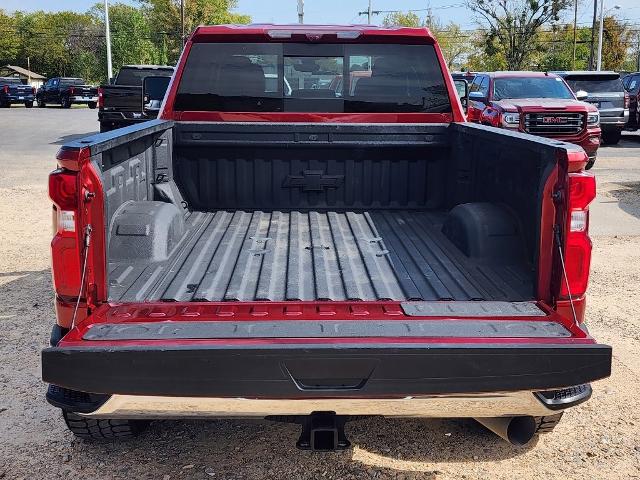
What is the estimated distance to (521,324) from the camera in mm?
2799

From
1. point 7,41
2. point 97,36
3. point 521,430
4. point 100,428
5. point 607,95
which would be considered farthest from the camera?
point 7,41

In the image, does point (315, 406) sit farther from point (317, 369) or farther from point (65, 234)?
point (65, 234)

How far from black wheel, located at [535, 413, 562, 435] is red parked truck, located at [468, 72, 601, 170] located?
9.84 metres

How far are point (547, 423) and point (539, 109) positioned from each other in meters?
10.8

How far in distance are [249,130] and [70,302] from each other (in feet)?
6.90

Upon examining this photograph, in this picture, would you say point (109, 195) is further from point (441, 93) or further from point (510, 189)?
point (441, 93)

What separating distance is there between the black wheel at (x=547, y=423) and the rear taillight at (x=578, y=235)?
2.34 feet

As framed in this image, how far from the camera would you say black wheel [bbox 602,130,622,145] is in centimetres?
1866

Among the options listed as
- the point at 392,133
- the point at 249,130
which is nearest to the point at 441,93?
the point at 392,133

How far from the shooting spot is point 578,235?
9.57ft

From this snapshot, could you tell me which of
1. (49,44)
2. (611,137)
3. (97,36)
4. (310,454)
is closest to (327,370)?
(310,454)

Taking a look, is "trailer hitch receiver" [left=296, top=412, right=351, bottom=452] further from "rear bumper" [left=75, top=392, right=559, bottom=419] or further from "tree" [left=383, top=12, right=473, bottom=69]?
"tree" [left=383, top=12, right=473, bottom=69]

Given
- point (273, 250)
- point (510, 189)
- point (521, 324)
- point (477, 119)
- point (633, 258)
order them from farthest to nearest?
point (477, 119) → point (633, 258) → point (273, 250) → point (510, 189) → point (521, 324)

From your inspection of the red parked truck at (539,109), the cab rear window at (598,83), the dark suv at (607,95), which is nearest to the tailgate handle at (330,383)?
the red parked truck at (539,109)
